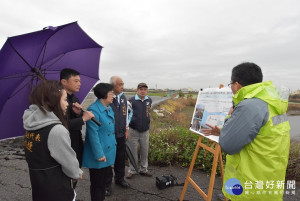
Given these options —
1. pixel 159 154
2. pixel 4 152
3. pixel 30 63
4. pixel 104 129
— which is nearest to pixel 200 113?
pixel 104 129

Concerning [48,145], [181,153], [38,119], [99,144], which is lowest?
[181,153]

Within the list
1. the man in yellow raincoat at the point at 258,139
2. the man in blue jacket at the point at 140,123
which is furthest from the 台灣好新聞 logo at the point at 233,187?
the man in blue jacket at the point at 140,123

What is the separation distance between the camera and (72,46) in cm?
267

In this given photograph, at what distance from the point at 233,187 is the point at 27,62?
2695 millimetres

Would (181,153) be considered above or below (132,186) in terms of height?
above

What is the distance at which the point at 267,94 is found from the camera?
1.61 m

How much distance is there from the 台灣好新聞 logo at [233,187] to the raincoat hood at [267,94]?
2.61ft

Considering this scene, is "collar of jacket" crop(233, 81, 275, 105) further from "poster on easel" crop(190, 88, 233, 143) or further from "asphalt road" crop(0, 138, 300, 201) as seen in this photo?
"asphalt road" crop(0, 138, 300, 201)

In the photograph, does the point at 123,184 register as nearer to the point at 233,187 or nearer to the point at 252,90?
the point at 233,187

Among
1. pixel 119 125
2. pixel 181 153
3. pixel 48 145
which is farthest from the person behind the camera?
pixel 181 153

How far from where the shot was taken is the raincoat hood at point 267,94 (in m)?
1.59

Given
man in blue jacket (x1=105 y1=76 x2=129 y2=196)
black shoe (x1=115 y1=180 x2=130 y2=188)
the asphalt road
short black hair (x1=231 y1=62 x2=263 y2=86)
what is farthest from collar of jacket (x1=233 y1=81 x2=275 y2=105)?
black shoe (x1=115 y1=180 x2=130 y2=188)

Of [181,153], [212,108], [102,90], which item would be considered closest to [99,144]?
[102,90]

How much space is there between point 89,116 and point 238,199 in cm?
191
